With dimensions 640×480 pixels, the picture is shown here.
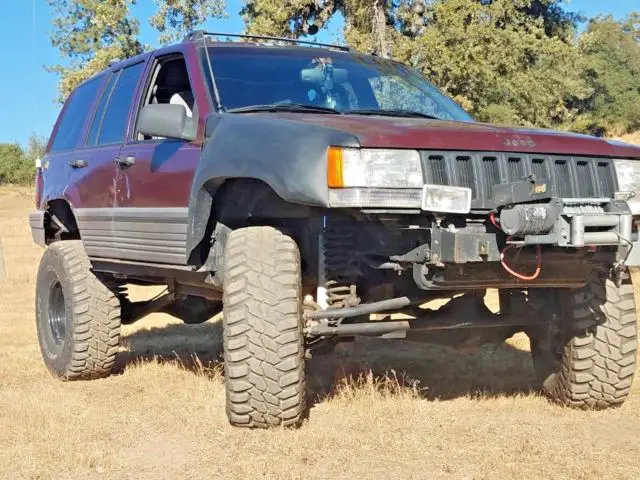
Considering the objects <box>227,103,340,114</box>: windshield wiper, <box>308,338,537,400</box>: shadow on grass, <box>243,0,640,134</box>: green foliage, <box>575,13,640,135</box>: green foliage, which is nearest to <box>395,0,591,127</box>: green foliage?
<box>243,0,640,134</box>: green foliage

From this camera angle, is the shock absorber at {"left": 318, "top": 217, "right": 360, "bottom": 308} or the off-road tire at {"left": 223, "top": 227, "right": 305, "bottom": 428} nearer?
the off-road tire at {"left": 223, "top": 227, "right": 305, "bottom": 428}

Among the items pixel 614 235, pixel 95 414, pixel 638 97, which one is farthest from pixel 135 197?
pixel 638 97

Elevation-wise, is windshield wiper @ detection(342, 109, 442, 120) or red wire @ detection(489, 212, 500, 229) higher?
windshield wiper @ detection(342, 109, 442, 120)

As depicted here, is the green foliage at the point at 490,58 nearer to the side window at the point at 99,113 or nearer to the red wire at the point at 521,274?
the side window at the point at 99,113

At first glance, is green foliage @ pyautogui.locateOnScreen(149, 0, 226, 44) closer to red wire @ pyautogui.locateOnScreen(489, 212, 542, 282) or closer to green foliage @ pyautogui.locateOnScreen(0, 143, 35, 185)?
red wire @ pyautogui.locateOnScreen(489, 212, 542, 282)

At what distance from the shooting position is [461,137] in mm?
4098

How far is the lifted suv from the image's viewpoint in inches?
155

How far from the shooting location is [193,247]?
4.85 m

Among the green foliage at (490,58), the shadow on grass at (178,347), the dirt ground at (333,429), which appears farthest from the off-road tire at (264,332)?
the green foliage at (490,58)

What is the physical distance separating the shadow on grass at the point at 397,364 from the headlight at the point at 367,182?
166cm

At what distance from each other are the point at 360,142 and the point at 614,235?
1186 mm

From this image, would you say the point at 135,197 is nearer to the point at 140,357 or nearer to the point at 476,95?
the point at 140,357

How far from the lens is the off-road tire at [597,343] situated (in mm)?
4926

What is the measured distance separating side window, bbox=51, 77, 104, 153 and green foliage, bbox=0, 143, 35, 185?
50933 mm
